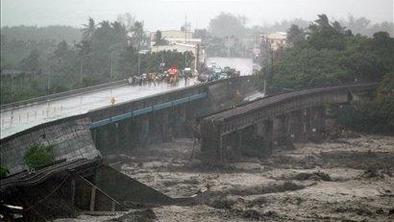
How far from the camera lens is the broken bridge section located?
5022 centimetres

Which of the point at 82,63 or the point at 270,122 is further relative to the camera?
the point at 82,63

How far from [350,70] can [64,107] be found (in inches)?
1669

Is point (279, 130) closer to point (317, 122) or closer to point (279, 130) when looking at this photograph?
point (279, 130)

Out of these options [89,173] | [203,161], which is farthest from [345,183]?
[89,173]

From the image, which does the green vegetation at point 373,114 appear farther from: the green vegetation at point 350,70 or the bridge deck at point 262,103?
the bridge deck at point 262,103

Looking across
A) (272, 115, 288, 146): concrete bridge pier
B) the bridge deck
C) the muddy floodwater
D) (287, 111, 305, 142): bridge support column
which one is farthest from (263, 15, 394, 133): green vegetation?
(272, 115, 288, 146): concrete bridge pier

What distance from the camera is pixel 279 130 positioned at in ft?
201

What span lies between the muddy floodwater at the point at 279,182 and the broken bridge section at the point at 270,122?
1.91 meters

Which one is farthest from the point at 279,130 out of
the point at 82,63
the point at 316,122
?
the point at 82,63

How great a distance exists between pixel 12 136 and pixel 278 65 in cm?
4986

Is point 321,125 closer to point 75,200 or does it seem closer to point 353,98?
point 353,98

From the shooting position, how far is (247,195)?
39.9 m

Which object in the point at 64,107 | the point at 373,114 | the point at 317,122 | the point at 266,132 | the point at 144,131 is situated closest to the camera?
the point at 64,107

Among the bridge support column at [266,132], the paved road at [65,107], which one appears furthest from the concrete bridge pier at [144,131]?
the bridge support column at [266,132]
